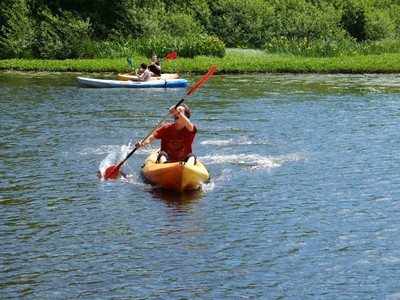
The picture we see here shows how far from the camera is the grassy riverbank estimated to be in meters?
33.9

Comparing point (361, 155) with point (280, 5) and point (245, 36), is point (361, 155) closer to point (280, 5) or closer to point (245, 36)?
point (245, 36)

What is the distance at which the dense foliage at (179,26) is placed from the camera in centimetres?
3941

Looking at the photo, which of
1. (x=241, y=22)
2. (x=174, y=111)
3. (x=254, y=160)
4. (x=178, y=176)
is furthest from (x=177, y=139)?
(x=241, y=22)

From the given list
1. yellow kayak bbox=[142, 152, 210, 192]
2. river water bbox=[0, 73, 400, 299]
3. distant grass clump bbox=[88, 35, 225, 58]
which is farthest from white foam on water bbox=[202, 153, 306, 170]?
distant grass clump bbox=[88, 35, 225, 58]

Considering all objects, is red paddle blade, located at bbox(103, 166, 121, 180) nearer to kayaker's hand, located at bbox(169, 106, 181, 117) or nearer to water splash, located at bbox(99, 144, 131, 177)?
water splash, located at bbox(99, 144, 131, 177)

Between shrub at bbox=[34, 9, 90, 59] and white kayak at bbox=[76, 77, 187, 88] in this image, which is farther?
shrub at bbox=[34, 9, 90, 59]

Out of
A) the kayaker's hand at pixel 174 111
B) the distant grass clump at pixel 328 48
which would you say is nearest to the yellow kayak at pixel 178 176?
the kayaker's hand at pixel 174 111

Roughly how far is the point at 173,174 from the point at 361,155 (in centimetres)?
444

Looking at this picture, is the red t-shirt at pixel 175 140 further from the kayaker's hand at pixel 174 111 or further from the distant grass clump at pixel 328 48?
the distant grass clump at pixel 328 48

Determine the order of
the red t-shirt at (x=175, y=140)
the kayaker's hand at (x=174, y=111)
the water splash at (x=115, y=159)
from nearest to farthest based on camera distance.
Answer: the kayaker's hand at (x=174, y=111)
the red t-shirt at (x=175, y=140)
the water splash at (x=115, y=159)

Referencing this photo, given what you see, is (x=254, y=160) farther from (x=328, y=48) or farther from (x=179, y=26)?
(x=179, y=26)

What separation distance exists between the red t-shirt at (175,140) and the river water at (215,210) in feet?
2.18

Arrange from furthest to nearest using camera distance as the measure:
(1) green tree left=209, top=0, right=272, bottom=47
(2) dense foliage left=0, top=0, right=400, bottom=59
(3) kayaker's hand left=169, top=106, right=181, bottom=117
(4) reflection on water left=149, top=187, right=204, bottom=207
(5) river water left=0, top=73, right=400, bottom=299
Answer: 1. (1) green tree left=209, top=0, right=272, bottom=47
2. (2) dense foliage left=0, top=0, right=400, bottom=59
3. (3) kayaker's hand left=169, top=106, right=181, bottom=117
4. (4) reflection on water left=149, top=187, right=204, bottom=207
5. (5) river water left=0, top=73, right=400, bottom=299

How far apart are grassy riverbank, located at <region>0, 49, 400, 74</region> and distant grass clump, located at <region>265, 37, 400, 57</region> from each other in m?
0.82
